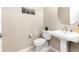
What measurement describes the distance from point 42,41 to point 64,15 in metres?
0.35

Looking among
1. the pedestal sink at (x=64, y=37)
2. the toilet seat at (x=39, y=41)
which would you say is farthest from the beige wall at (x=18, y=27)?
the pedestal sink at (x=64, y=37)

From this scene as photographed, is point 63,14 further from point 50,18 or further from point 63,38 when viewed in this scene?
point 63,38

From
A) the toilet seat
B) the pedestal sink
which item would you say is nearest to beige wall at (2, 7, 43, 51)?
the toilet seat

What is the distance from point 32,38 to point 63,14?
404 mm

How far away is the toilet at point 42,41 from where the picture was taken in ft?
4.03

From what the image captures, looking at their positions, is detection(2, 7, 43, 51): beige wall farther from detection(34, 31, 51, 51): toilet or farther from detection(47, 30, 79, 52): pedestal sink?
detection(47, 30, 79, 52): pedestal sink

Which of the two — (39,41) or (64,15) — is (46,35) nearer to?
(39,41)

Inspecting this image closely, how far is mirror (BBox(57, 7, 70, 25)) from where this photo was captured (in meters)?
1.20

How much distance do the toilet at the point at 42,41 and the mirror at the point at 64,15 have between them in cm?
20
